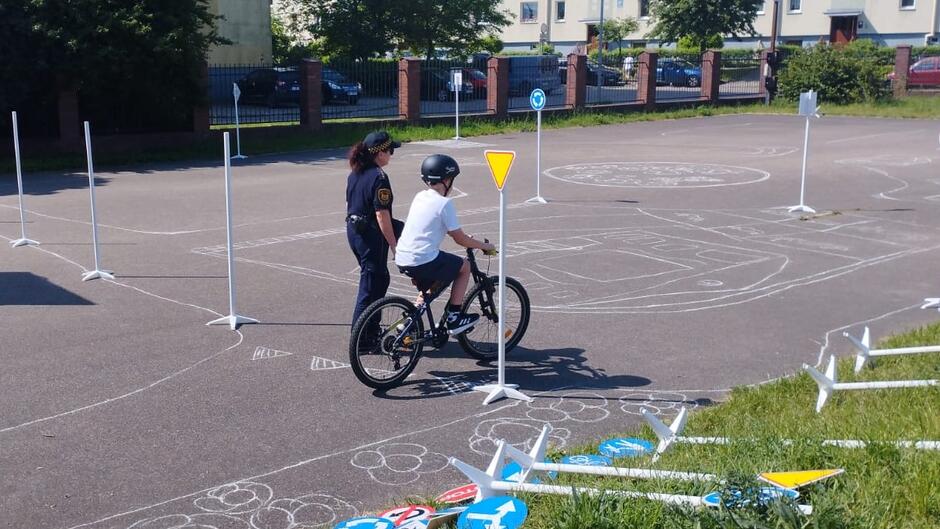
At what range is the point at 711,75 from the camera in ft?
143

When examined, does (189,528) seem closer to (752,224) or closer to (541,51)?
(752,224)

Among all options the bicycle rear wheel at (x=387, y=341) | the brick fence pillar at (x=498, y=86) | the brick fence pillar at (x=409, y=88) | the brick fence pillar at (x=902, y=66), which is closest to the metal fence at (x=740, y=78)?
the brick fence pillar at (x=902, y=66)

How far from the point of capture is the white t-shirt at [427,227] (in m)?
7.67

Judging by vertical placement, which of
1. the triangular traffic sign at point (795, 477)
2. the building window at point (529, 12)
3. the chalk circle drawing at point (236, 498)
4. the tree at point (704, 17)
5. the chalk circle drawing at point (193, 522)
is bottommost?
the chalk circle drawing at point (193, 522)

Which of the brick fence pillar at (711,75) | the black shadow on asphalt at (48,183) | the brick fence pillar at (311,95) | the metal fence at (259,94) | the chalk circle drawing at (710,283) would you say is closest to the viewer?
the chalk circle drawing at (710,283)

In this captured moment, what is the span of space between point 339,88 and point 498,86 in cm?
594

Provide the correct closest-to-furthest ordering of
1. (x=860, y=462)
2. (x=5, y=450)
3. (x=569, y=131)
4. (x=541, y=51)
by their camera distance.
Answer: (x=860, y=462) → (x=5, y=450) → (x=569, y=131) → (x=541, y=51)

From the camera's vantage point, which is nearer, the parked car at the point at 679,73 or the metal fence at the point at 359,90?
the metal fence at the point at 359,90

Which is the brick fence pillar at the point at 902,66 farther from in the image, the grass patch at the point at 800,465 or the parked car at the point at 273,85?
the grass patch at the point at 800,465

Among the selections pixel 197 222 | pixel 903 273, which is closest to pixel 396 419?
pixel 903 273

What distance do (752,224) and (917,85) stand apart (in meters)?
39.3

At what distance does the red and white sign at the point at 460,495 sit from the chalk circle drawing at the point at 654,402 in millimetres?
2073

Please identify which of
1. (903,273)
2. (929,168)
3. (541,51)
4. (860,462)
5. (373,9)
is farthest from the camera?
(541,51)

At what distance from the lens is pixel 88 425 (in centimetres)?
688
